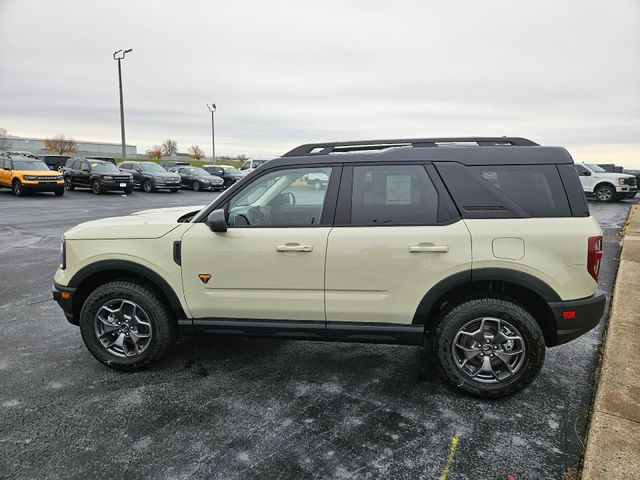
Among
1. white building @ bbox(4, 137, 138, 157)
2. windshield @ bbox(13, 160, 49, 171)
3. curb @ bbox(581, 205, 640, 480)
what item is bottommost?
curb @ bbox(581, 205, 640, 480)

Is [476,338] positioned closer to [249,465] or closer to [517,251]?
[517,251]

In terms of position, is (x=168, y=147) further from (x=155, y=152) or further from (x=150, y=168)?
(x=150, y=168)

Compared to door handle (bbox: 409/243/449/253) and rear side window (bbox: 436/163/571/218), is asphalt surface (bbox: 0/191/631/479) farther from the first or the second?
rear side window (bbox: 436/163/571/218)

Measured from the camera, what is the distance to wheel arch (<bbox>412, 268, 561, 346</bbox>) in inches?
126

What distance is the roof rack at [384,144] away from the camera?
3.57 metres

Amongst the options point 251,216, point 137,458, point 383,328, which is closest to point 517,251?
point 383,328

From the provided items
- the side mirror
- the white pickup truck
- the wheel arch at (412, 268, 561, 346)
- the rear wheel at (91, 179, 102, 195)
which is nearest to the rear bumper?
the side mirror

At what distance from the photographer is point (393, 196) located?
345 centimetres

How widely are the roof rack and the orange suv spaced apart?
21.4 meters

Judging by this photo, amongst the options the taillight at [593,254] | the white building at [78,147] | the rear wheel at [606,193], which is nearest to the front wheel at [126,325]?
the taillight at [593,254]

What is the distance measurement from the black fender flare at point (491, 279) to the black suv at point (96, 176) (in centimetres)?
2326

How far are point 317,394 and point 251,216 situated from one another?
1.45m

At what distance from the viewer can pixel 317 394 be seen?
11.3 feet

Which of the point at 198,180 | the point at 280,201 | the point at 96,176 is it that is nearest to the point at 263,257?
the point at 280,201
